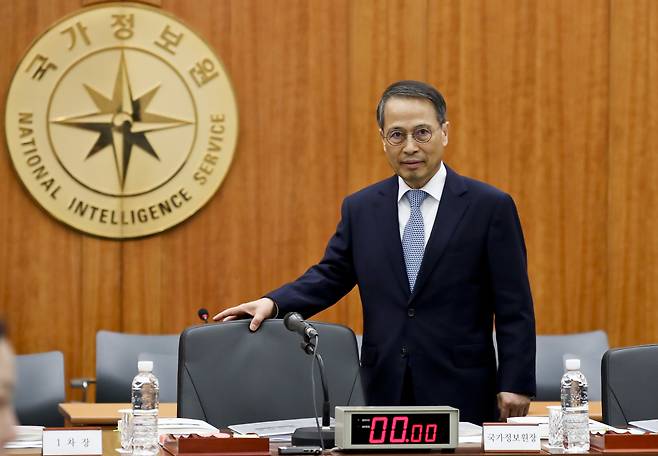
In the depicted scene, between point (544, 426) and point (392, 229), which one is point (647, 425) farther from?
point (392, 229)

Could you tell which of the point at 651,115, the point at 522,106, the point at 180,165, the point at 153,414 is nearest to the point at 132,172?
the point at 180,165

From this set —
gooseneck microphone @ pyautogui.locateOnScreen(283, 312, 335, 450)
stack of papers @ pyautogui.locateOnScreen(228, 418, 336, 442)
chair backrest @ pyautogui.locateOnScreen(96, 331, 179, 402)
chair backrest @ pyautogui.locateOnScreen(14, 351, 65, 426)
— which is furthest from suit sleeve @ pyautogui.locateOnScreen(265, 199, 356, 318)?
chair backrest @ pyautogui.locateOnScreen(14, 351, 65, 426)

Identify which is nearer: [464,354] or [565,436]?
[565,436]

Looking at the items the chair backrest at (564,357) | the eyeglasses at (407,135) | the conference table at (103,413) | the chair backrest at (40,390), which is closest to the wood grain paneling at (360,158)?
the chair backrest at (564,357)

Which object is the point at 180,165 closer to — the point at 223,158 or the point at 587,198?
the point at 223,158

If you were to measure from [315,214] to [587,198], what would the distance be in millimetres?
1551

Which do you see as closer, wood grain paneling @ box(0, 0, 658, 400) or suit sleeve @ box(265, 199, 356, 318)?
suit sleeve @ box(265, 199, 356, 318)

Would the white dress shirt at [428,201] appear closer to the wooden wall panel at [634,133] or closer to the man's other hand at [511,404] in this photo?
the man's other hand at [511,404]

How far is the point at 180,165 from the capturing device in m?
6.38

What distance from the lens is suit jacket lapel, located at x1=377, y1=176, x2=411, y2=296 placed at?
3.74 metres

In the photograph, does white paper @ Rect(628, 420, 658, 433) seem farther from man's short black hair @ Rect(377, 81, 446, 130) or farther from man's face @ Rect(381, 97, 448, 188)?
man's short black hair @ Rect(377, 81, 446, 130)

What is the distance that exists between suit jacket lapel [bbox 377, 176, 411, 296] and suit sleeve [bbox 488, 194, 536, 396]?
0.93 feet

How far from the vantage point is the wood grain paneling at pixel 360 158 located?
20.7ft

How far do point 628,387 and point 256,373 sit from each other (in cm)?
112
